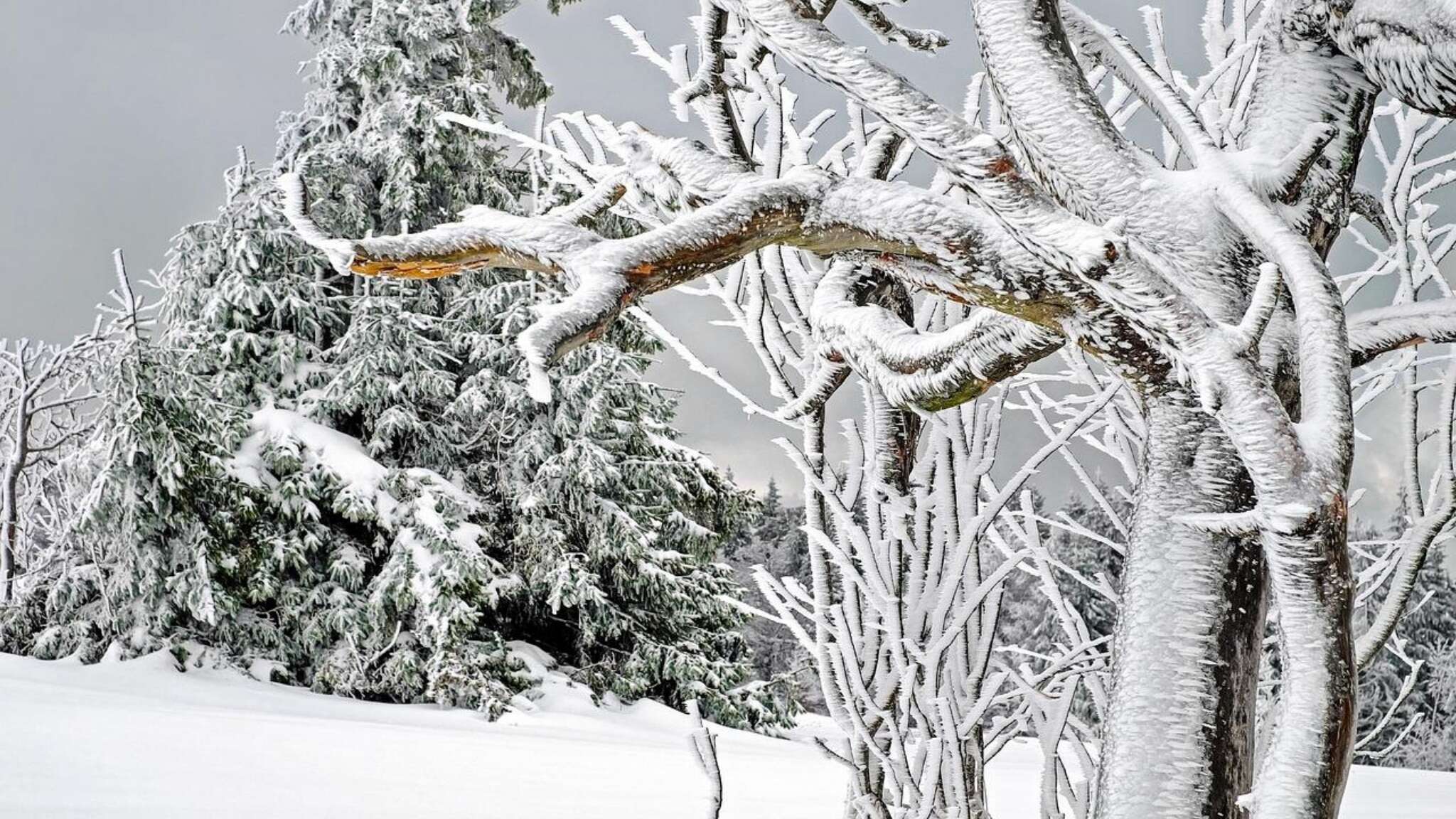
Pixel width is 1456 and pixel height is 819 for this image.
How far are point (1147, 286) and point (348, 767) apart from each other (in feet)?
16.6

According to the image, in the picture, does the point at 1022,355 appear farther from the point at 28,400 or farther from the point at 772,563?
the point at 772,563

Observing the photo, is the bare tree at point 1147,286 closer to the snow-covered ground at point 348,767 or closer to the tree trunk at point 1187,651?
the tree trunk at point 1187,651

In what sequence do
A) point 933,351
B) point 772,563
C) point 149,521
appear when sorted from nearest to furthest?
point 933,351
point 149,521
point 772,563

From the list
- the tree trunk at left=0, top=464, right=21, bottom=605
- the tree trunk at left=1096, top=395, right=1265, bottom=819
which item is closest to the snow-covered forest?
the tree trunk at left=1096, top=395, right=1265, bottom=819

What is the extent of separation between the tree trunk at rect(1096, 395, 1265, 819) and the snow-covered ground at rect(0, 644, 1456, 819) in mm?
3375

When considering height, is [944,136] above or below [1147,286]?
above

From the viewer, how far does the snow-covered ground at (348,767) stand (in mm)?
4164

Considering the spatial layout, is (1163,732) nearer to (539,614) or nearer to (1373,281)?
(1373,281)

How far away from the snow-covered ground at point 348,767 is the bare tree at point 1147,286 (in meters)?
3.18

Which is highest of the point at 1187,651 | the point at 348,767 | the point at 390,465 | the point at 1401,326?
the point at 390,465

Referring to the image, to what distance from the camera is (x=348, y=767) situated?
521 cm

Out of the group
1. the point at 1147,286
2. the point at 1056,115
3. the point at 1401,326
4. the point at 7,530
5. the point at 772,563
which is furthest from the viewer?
the point at 772,563

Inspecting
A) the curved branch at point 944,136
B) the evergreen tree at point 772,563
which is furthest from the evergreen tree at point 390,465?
the evergreen tree at point 772,563

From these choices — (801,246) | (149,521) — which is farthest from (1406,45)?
(149,521)
